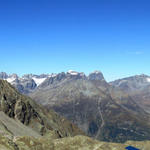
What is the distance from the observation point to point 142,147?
427 ft

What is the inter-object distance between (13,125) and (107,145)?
11188cm

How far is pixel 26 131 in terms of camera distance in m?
192

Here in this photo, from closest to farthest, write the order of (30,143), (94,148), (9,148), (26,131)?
1. (9,148)
2. (30,143)
3. (94,148)
4. (26,131)

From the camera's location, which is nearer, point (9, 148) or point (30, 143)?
point (9, 148)

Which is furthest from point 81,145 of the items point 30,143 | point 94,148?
point 30,143

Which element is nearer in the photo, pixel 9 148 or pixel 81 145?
pixel 9 148

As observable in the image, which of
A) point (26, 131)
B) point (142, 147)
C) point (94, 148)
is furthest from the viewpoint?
point (26, 131)

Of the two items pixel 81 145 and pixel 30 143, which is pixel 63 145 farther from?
pixel 30 143

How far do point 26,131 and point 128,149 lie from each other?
10766cm

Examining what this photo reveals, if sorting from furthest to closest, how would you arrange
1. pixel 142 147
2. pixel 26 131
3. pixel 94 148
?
pixel 26 131
pixel 142 147
pixel 94 148

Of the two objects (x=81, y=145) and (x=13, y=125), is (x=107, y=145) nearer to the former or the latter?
(x=81, y=145)

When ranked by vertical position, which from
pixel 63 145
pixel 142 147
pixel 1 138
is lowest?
pixel 142 147

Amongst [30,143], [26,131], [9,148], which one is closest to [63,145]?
[30,143]

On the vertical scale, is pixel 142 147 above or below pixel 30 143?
below
